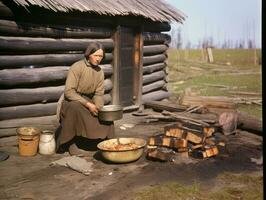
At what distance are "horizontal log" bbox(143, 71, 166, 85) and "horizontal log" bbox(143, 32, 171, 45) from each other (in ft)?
3.50

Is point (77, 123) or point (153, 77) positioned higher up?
point (153, 77)

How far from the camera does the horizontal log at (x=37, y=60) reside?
711 cm

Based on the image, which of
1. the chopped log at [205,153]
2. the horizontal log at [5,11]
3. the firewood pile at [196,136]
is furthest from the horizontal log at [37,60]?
the chopped log at [205,153]

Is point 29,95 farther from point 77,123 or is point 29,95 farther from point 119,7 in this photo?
point 119,7

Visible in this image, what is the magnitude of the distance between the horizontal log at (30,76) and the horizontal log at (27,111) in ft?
1.53

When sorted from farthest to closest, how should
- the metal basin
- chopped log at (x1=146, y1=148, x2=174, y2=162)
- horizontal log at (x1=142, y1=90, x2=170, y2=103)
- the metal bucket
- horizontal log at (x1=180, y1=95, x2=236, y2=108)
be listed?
horizontal log at (x1=142, y1=90, x2=170, y2=103)
horizontal log at (x1=180, y1=95, x2=236, y2=108)
the metal bucket
chopped log at (x1=146, y1=148, x2=174, y2=162)
the metal basin

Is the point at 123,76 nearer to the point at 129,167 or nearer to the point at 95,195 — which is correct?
the point at 129,167

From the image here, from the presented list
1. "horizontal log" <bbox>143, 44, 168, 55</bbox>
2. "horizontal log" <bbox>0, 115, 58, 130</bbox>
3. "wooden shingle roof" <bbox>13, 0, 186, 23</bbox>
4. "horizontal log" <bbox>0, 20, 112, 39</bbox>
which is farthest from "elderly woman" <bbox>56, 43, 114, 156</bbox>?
"horizontal log" <bbox>143, 44, 168, 55</bbox>

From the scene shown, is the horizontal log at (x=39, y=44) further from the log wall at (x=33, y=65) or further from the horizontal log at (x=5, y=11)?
the horizontal log at (x=5, y=11)

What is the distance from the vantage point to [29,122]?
741cm

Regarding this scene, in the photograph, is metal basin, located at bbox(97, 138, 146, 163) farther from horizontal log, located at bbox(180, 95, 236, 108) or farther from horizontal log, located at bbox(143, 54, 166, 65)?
horizontal log, located at bbox(143, 54, 166, 65)

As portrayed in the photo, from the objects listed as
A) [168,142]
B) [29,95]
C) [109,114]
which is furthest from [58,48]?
[168,142]

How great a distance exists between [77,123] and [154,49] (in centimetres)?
642

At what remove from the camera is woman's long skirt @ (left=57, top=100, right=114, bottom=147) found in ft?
20.0
